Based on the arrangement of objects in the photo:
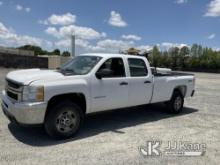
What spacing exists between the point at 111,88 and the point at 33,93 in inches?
75.5

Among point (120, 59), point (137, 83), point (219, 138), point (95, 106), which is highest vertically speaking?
point (120, 59)

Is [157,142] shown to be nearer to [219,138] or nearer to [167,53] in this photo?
[219,138]

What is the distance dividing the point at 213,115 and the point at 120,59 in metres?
3.96

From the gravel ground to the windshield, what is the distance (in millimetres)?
1433

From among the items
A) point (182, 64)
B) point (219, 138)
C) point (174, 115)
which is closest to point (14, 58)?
point (174, 115)

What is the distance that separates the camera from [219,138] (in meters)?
5.79

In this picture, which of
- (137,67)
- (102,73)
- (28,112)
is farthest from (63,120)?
(137,67)

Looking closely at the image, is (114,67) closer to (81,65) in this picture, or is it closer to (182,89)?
(81,65)

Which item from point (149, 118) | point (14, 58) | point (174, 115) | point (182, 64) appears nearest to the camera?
point (149, 118)

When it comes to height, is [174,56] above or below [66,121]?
above

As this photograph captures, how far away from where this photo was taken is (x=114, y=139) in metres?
5.38

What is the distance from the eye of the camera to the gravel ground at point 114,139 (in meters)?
4.38

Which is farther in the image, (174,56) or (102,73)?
(174,56)

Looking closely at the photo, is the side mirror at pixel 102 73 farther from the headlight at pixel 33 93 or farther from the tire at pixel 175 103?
the tire at pixel 175 103
